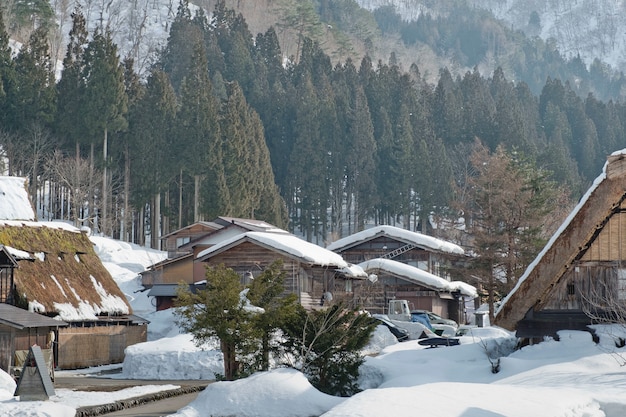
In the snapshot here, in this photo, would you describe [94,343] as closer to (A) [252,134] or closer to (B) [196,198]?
(B) [196,198]

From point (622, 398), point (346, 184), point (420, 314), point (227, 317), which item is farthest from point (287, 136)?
point (622, 398)

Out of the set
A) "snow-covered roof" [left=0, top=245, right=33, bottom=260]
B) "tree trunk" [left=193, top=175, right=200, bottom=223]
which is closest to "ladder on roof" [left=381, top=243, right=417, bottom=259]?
"tree trunk" [left=193, top=175, right=200, bottom=223]

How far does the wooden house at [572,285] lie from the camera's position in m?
20.6

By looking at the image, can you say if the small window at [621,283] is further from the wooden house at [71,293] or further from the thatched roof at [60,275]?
the thatched roof at [60,275]

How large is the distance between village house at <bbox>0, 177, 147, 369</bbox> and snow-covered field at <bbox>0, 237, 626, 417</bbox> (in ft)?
21.9

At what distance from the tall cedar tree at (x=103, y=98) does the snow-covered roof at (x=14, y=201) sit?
85.4ft

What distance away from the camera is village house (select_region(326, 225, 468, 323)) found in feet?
167

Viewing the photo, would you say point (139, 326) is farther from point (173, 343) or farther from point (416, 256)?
point (416, 256)

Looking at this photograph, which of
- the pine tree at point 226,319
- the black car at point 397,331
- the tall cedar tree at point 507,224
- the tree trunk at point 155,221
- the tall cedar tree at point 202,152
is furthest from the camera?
the tree trunk at point 155,221

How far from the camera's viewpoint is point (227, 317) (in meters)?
22.8

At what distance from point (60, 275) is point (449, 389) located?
2304 cm

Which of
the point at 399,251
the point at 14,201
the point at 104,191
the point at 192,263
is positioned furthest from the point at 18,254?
the point at 104,191

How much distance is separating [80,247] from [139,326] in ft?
13.0

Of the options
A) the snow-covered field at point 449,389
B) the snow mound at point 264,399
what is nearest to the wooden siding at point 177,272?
the snow-covered field at point 449,389
